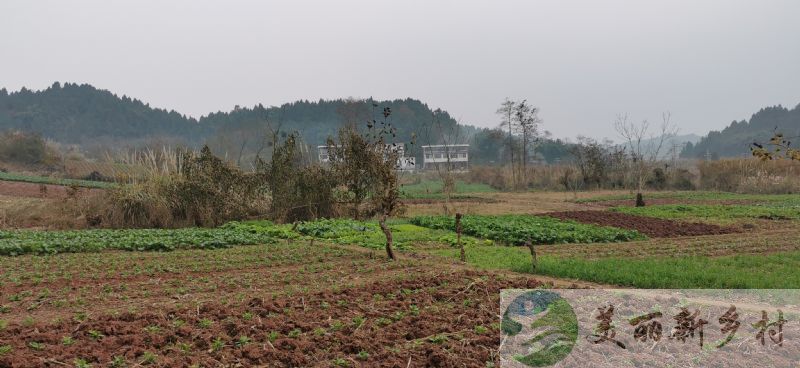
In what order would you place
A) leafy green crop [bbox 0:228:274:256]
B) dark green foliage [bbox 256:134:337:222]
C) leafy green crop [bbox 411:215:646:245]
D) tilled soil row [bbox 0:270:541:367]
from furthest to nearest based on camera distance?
dark green foliage [bbox 256:134:337:222] → leafy green crop [bbox 411:215:646:245] → leafy green crop [bbox 0:228:274:256] → tilled soil row [bbox 0:270:541:367]

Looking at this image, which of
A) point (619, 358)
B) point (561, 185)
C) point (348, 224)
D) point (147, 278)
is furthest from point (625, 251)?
point (561, 185)

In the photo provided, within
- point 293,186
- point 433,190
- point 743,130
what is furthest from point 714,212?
point 743,130

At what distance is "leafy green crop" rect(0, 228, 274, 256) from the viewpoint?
12469mm

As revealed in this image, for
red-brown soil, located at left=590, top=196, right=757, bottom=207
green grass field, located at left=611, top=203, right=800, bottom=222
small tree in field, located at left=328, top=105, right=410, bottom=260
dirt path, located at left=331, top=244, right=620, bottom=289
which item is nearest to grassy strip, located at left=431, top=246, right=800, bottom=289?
dirt path, located at left=331, top=244, right=620, bottom=289

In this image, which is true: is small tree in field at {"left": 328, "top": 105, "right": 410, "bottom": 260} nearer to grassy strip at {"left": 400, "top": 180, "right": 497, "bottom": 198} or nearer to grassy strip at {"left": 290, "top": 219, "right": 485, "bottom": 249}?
grassy strip at {"left": 290, "top": 219, "right": 485, "bottom": 249}

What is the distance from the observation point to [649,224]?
61.4 feet

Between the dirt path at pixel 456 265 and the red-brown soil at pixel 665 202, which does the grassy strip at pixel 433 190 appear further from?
the dirt path at pixel 456 265

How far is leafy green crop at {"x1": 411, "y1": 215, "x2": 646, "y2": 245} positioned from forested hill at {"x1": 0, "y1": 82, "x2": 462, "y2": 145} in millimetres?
74873

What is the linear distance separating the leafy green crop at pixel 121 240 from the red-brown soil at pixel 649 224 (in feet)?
34.4

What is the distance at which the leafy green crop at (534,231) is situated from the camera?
15.5 metres

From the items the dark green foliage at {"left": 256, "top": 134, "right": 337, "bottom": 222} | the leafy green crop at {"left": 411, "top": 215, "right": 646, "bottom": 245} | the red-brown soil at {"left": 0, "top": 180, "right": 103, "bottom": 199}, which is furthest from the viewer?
the red-brown soil at {"left": 0, "top": 180, "right": 103, "bottom": 199}

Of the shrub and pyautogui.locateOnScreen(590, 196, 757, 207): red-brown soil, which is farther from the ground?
the shrub

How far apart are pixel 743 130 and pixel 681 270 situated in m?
121

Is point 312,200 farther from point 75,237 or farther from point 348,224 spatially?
point 75,237
